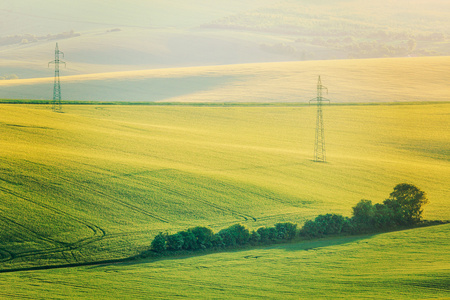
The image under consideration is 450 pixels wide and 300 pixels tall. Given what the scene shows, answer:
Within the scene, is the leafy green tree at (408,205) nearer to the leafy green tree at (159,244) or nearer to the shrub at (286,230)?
the shrub at (286,230)

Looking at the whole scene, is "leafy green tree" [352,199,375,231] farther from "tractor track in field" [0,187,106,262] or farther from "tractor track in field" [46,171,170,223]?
"tractor track in field" [0,187,106,262]

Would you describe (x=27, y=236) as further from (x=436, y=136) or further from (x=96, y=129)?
(x=436, y=136)

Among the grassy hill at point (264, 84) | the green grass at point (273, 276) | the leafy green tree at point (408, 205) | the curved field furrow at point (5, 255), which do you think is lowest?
the green grass at point (273, 276)

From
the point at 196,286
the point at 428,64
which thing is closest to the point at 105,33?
the point at 428,64

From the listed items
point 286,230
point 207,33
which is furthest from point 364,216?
point 207,33

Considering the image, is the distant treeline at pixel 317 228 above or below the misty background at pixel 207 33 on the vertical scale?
below

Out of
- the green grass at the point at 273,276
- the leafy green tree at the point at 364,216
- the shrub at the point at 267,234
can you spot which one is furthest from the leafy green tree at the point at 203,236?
the leafy green tree at the point at 364,216

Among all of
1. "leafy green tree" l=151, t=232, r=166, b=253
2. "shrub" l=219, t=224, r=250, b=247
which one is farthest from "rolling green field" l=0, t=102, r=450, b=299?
"shrub" l=219, t=224, r=250, b=247

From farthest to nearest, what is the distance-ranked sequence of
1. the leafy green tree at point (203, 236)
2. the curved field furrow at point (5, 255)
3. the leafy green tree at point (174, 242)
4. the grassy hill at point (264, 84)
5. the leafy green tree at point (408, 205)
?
the grassy hill at point (264, 84)
the leafy green tree at point (408, 205)
the leafy green tree at point (203, 236)
the leafy green tree at point (174, 242)
the curved field furrow at point (5, 255)
